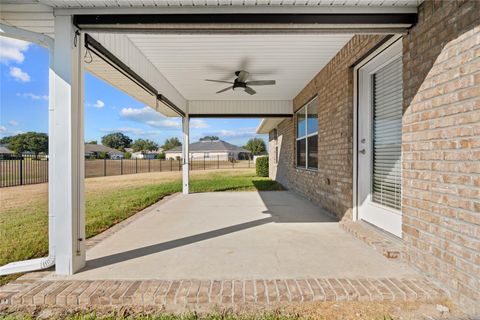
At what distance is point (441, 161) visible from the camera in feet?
7.64

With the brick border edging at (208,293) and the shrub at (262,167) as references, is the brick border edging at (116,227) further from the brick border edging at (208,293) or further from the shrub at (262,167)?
the shrub at (262,167)

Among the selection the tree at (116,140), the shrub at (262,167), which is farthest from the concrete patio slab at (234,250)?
the tree at (116,140)

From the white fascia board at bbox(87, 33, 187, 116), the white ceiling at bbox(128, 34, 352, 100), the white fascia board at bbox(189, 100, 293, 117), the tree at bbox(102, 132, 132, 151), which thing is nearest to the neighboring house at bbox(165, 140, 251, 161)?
the white fascia board at bbox(189, 100, 293, 117)

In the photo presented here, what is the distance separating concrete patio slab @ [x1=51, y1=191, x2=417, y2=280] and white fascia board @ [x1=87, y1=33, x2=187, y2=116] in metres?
2.63

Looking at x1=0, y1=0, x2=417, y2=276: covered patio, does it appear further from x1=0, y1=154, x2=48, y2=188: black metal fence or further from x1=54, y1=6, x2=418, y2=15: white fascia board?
x1=0, y1=154, x2=48, y2=188: black metal fence

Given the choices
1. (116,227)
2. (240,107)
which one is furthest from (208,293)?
(240,107)

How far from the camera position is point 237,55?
481 cm

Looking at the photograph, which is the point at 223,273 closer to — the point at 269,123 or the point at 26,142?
the point at 269,123

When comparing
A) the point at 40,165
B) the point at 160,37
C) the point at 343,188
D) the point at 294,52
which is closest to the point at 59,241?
the point at 160,37

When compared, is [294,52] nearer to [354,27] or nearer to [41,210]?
[354,27]

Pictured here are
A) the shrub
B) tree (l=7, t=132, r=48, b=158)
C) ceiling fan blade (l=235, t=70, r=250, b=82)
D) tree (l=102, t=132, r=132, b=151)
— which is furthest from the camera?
tree (l=102, t=132, r=132, b=151)

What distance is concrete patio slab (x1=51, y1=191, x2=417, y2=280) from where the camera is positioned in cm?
264

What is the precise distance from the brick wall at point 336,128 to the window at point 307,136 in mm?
379

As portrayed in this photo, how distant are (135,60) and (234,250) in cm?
346
